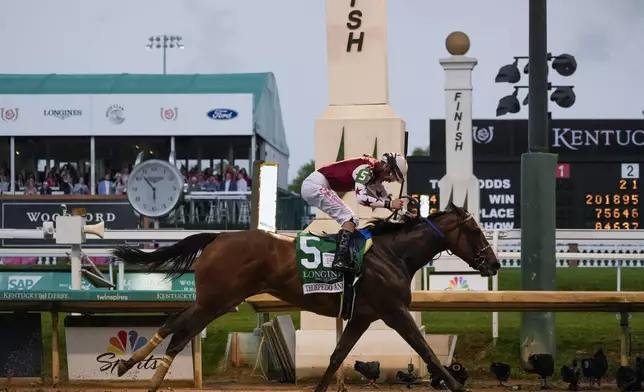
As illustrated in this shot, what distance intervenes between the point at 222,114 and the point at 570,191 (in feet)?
31.5

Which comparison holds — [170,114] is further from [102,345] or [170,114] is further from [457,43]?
[102,345]

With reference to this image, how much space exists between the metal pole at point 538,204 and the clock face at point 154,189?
369 inches

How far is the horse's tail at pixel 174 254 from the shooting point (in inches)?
367

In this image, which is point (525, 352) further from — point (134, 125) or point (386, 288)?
point (134, 125)

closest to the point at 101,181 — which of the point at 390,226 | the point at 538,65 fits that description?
the point at 538,65

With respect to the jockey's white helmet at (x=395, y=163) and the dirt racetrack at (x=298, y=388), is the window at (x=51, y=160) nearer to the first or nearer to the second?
the dirt racetrack at (x=298, y=388)

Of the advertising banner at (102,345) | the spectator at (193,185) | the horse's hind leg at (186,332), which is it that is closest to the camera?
the horse's hind leg at (186,332)

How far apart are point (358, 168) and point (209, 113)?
58.8 ft

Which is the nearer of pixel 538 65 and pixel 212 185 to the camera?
pixel 538 65

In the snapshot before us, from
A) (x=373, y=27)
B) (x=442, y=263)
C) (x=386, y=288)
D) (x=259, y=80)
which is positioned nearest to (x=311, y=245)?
(x=386, y=288)

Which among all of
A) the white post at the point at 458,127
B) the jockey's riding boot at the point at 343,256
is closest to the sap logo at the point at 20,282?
the jockey's riding boot at the point at 343,256

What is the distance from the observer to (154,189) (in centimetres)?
2045

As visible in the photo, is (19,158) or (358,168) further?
(19,158)

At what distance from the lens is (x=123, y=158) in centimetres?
2825
